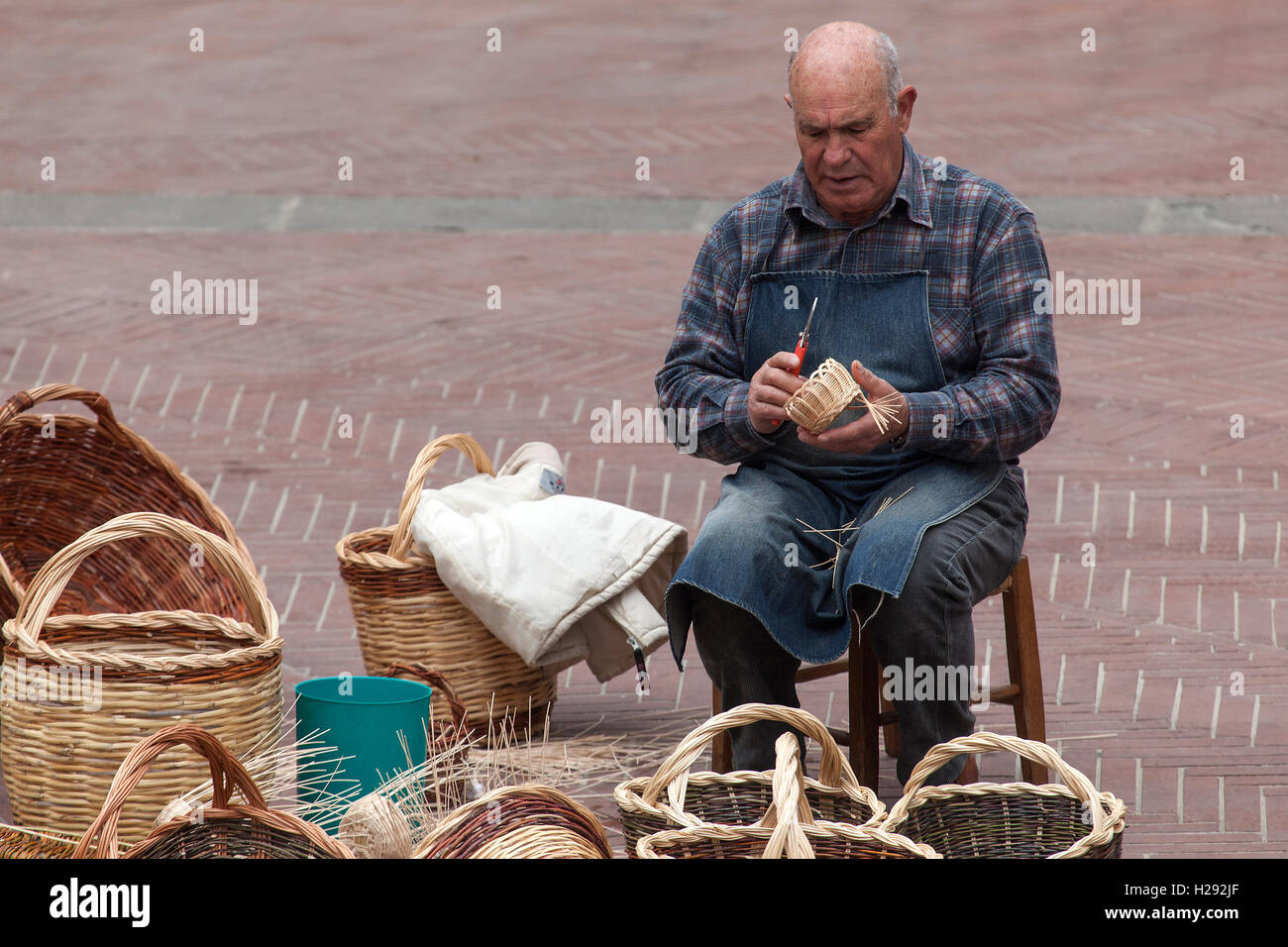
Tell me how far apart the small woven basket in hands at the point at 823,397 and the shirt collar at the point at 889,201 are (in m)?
0.43

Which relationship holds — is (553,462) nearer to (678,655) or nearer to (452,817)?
(678,655)

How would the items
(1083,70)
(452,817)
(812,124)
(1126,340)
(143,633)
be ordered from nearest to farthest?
(452,817) → (812,124) → (143,633) → (1126,340) → (1083,70)

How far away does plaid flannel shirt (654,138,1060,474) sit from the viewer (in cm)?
340

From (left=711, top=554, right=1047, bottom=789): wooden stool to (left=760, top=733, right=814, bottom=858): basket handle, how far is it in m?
0.96

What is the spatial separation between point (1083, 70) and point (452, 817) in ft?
33.3

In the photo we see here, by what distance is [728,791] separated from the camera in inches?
116

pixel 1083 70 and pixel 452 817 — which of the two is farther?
pixel 1083 70

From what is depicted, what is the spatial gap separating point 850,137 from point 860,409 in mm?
562

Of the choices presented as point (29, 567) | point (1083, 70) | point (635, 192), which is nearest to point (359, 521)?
point (29, 567)

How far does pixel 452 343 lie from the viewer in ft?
24.0

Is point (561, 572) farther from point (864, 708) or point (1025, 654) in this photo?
point (1025, 654)

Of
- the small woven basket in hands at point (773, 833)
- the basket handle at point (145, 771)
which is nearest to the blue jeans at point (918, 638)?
the small woven basket in hands at point (773, 833)

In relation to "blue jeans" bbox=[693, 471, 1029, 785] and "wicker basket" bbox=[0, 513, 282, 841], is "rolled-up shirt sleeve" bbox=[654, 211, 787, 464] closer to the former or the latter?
"blue jeans" bbox=[693, 471, 1029, 785]

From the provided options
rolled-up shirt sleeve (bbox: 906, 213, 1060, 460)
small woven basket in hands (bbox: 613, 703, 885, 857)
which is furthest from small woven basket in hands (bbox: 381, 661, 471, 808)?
rolled-up shirt sleeve (bbox: 906, 213, 1060, 460)
